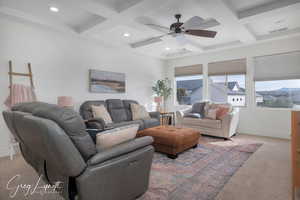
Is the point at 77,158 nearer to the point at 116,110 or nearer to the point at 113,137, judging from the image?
the point at 113,137

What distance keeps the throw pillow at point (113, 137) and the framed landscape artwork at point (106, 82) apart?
10.2 feet

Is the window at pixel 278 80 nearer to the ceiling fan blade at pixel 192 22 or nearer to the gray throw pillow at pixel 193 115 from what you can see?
the gray throw pillow at pixel 193 115

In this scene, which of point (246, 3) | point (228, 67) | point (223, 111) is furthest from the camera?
point (228, 67)

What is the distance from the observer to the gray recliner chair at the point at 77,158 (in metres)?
1.22

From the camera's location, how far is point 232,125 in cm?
430

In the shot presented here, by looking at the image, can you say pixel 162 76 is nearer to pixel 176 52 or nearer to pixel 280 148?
pixel 176 52

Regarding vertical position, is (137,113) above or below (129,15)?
below

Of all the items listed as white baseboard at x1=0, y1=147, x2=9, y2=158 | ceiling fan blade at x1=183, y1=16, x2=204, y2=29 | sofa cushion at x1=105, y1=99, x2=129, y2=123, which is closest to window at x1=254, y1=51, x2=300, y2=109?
ceiling fan blade at x1=183, y1=16, x2=204, y2=29

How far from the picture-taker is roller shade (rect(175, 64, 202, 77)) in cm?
597

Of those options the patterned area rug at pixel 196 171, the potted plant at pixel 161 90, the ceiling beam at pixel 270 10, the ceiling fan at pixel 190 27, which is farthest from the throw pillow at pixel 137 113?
the ceiling beam at pixel 270 10

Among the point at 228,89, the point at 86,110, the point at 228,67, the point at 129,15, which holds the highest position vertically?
the point at 129,15

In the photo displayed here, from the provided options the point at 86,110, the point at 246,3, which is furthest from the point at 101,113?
the point at 246,3

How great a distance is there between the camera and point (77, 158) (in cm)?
127

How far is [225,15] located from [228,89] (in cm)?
292
